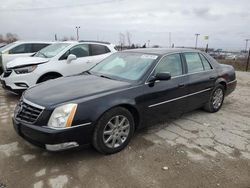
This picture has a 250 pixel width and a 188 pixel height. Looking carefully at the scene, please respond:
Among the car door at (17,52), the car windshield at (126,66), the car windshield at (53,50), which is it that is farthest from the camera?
the car door at (17,52)

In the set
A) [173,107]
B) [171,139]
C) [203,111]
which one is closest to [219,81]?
[203,111]

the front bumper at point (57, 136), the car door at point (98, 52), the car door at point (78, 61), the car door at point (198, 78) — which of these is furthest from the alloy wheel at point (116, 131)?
the car door at point (98, 52)

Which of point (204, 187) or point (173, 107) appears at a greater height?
point (173, 107)

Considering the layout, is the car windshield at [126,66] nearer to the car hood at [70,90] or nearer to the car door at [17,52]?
the car hood at [70,90]

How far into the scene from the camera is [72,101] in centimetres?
304

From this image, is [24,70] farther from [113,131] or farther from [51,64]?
[113,131]

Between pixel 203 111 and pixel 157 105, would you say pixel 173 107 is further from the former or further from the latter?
pixel 203 111

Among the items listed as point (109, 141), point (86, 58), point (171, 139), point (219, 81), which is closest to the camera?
point (109, 141)

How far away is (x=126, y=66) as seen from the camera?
13.8 ft

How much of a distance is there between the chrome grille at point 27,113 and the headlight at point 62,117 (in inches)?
8.2

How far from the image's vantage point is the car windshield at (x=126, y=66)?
393 cm

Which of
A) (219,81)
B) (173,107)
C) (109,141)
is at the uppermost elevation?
(219,81)

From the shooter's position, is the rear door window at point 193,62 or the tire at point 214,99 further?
the tire at point 214,99

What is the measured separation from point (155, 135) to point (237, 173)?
145cm
